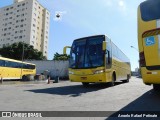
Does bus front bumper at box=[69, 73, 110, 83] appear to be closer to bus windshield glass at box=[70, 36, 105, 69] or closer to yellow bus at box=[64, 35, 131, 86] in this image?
yellow bus at box=[64, 35, 131, 86]

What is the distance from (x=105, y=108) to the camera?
21.9 feet

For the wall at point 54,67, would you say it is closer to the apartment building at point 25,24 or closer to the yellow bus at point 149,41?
the yellow bus at point 149,41

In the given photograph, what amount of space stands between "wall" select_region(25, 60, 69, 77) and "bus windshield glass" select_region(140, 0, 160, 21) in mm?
41183

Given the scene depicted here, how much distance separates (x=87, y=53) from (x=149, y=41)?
21.3 feet

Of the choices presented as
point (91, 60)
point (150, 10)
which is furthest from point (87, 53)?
point (150, 10)

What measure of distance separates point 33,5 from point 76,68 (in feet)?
310

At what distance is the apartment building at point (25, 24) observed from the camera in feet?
328

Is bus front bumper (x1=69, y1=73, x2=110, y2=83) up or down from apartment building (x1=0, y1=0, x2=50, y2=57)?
down

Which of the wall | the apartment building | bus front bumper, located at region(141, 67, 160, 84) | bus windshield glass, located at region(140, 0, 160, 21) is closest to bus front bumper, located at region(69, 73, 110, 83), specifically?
bus front bumper, located at region(141, 67, 160, 84)

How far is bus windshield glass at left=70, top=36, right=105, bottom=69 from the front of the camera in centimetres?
1383

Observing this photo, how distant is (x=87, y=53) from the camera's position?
14.1 meters

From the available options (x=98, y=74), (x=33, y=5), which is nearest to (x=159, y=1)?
(x=98, y=74)

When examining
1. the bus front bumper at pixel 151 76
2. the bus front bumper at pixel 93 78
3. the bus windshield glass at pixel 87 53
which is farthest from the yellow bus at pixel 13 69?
the bus front bumper at pixel 151 76

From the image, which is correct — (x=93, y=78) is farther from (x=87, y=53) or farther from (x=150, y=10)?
(x=150, y=10)
